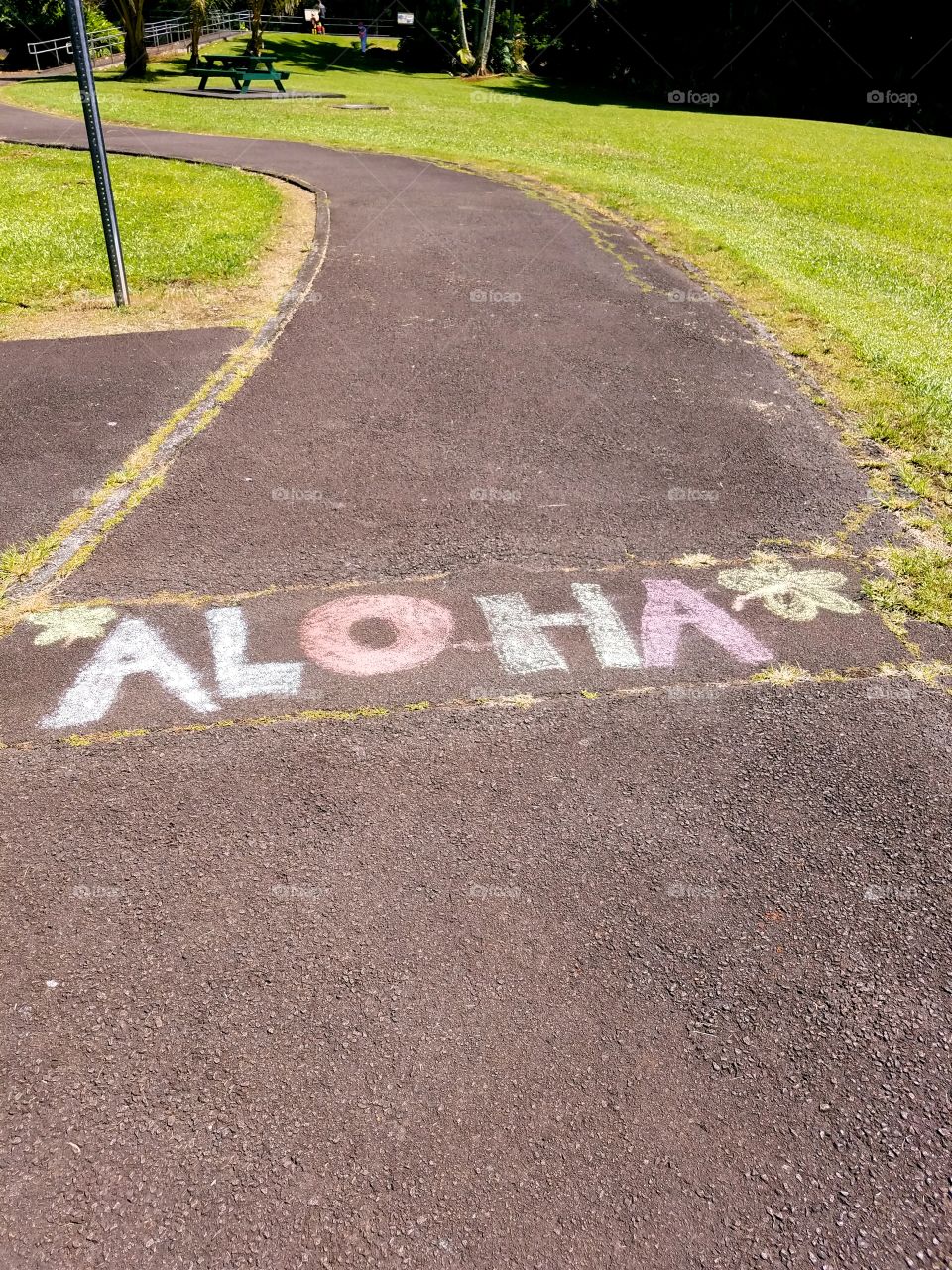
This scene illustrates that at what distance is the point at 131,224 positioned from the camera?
1339 centimetres

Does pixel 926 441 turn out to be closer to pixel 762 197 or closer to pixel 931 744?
pixel 931 744

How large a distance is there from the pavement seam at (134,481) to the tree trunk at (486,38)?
127 ft

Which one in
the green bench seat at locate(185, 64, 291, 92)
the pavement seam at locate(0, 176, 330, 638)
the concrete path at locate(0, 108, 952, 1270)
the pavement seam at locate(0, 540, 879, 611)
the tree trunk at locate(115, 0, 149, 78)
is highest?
the tree trunk at locate(115, 0, 149, 78)

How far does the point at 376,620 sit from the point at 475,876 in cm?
202

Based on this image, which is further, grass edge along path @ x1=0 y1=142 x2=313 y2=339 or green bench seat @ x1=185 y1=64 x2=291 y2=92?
green bench seat @ x1=185 y1=64 x2=291 y2=92

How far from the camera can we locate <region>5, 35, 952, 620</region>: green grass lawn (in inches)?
362

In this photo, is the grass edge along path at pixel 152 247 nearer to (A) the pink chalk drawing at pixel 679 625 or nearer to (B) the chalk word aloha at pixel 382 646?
(B) the chalk word aloha at pixel 382 646

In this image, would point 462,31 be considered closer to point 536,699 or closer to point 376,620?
point 376,620

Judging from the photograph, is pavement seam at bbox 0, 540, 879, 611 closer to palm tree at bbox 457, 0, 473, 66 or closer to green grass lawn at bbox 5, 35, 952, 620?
green grass lawn at bbox 5, 35, 952, 620

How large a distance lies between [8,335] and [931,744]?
9.54 m

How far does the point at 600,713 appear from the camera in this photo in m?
4.71

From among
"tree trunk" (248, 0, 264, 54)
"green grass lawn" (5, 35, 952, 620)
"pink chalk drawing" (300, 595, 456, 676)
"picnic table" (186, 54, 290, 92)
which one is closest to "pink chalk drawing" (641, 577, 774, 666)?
"pink chalk drawing" (300, 595, 456, 676)

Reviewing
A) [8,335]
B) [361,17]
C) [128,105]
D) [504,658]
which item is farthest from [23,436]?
[361,17]

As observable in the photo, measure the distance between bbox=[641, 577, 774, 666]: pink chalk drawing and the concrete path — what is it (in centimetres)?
3
